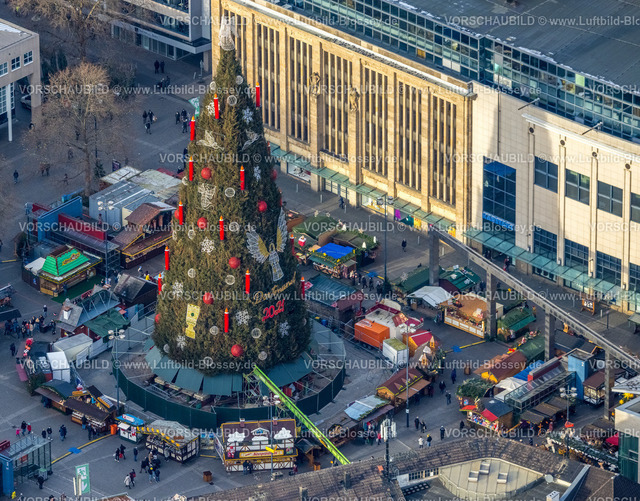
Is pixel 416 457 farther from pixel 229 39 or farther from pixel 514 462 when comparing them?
pixel 229 39

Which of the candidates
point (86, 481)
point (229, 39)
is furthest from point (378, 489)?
point (229, 39)

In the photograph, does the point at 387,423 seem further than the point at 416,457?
Yes

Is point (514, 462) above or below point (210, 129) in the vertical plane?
below

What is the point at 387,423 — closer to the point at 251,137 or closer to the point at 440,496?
the point at 440,496

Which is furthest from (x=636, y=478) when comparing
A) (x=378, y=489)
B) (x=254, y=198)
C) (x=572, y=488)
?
(x=254, y=198)

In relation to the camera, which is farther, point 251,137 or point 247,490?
point 251,137

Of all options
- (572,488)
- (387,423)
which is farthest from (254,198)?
(572,488)

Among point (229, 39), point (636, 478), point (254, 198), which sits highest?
point (229, 39)

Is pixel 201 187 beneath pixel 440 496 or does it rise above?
above

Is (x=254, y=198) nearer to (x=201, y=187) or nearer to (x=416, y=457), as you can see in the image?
(x=201, y=187)
